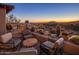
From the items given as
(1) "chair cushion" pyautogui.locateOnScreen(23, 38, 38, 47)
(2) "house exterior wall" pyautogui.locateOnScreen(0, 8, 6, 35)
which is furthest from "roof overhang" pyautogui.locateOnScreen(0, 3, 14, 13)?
(1) "chair cushion" pyautogui.locateOnScreen(23, 38, 38, 47)

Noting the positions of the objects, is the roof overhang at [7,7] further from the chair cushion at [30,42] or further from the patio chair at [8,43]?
the chair cushion at [30,42]

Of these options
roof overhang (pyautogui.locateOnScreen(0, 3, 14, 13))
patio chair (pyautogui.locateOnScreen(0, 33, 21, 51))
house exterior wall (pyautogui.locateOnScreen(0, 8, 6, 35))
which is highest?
roof overhang (pyautogui.locateOnScreen(0, 3, 14, 13))

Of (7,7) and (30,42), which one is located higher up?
(7,7)

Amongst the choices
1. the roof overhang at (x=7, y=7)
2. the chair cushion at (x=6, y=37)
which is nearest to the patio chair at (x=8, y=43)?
the chair cushion at (x=6, y=37)

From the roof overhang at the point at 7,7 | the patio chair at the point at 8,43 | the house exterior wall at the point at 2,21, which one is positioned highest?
the roof overhang at the point at 7,7

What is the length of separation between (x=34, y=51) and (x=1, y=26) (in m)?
0.49

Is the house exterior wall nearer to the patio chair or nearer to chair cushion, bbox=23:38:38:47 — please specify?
the patio chair

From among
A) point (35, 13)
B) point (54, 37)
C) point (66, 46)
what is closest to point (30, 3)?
point (35, 13)

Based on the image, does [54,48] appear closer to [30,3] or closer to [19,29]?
[19,29]

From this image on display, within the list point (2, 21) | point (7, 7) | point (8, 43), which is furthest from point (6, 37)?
point (7, 7)

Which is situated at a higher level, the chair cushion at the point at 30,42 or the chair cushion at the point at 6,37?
the chair cushion at the point at 6,37

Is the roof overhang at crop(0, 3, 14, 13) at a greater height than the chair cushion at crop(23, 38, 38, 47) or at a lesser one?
greater

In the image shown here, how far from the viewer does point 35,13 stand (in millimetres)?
1975

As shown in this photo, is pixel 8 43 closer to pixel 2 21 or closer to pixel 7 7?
pixel 2 21
